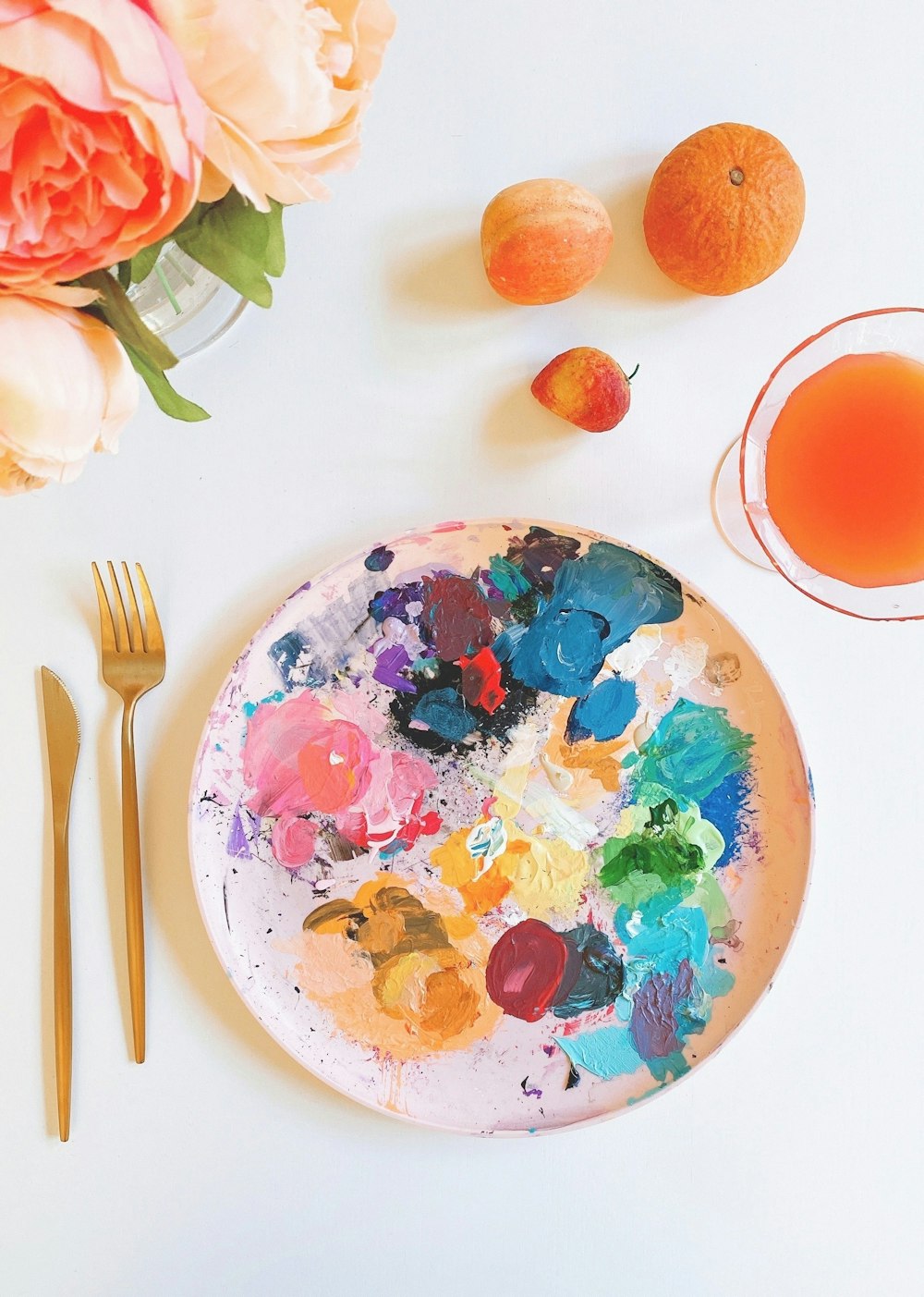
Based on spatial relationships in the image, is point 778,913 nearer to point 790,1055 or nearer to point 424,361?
point 790,1055

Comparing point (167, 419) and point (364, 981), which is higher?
point (167, 419)

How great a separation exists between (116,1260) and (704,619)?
711mm

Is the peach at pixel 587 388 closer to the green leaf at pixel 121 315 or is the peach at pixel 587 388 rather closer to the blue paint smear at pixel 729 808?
the blue paint smear at pixel 729 808

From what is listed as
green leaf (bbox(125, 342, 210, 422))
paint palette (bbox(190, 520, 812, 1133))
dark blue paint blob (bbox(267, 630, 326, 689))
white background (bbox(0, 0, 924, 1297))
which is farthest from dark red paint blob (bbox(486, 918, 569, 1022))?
green leaf (bbox(125, 342, 210, 422))

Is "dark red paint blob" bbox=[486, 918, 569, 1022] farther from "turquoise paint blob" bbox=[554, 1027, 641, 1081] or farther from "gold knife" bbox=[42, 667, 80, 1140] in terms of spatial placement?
"gold knife" bbox=[42, 667, 80, 1140]

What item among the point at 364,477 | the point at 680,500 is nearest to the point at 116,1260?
the point at 364,477

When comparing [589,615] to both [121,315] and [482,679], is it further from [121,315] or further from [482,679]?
[121,315]

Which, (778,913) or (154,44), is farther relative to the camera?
(778,913)

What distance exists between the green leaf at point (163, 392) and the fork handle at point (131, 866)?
0.39 meters

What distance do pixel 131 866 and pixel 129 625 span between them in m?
0.19

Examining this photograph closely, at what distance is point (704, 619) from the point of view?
71cm

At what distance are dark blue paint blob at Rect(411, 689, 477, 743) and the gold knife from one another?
0.28 metres

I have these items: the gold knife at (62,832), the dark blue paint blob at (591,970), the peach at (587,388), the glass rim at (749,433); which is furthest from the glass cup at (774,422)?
the gold knife at (62,832)

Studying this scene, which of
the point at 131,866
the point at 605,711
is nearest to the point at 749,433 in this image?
the point at 605,711
